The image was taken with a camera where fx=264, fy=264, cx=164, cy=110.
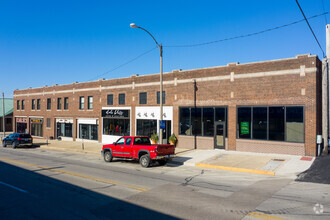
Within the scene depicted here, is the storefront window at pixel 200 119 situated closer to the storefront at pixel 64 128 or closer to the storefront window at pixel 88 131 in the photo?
the storefront window at pixel 88 131

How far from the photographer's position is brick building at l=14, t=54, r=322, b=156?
1781 cm

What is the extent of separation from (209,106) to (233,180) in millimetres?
10522

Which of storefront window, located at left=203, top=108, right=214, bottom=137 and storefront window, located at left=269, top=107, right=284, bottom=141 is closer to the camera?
storefront window, located at left=269, top=107, right=284, bottom=141

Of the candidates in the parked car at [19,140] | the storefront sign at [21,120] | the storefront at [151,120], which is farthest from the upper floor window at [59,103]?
the storefront at [151,120]

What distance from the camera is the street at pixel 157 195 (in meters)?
7.60

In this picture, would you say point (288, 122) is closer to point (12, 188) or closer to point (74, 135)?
point (12, 188)

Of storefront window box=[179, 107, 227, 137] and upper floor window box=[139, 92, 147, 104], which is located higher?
upper floor window box=[139, 92, 147, 104]

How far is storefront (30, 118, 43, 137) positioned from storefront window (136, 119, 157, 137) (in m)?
20.9

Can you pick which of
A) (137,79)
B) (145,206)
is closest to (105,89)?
(137,79)

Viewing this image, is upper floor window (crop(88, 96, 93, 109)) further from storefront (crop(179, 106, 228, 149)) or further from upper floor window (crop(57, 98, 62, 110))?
storefront (crop(179, 106, 228, 149))

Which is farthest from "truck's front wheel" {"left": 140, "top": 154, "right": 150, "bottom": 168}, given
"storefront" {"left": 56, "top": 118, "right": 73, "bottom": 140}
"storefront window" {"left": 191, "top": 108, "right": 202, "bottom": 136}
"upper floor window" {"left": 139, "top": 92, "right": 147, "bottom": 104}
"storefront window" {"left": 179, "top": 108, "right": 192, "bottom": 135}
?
"storefront" {"left": 56, "top": 118, "right": 73, "bottom": 140}

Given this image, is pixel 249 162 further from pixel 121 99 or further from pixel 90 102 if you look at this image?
pixel 90 102

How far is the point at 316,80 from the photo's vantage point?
56.9 feet

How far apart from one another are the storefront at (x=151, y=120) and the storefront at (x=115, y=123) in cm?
148
